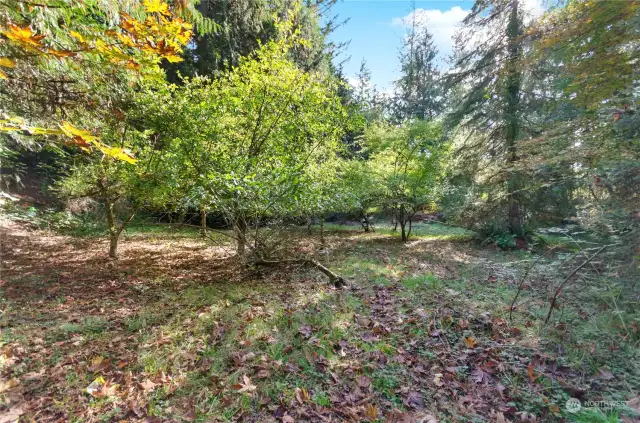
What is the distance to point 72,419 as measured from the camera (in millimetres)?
1967

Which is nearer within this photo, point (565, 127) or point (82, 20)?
point (82, 20)

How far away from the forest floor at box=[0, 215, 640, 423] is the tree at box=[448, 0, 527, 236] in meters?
5.02

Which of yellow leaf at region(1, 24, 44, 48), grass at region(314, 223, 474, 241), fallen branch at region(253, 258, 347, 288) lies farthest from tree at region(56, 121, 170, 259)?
grass at region(314, 223, 474, 241)

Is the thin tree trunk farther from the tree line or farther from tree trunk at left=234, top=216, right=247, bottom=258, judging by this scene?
tree trunk at left=234, top=216, right=247, bottom=258

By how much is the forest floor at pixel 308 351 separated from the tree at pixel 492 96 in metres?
5.02

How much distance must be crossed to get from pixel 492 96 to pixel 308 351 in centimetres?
987

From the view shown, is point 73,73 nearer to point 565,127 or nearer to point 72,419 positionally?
point 72,419

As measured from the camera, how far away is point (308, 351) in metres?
2.80

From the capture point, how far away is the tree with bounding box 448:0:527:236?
8656 mm

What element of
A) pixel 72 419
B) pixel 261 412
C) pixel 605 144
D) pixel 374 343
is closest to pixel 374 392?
pixel 374 343

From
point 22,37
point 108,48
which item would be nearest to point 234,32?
point 108,48

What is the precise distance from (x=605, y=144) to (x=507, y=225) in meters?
6.39

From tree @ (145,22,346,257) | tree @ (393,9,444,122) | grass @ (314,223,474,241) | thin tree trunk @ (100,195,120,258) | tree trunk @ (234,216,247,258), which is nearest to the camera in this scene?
tree @ (145,22,346,257)

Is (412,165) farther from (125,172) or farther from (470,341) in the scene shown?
(125,172)
